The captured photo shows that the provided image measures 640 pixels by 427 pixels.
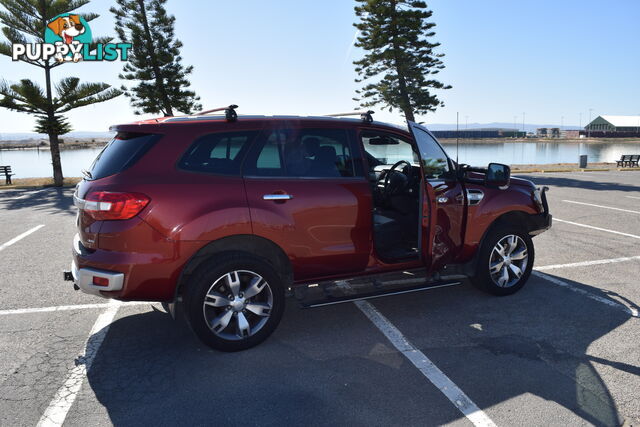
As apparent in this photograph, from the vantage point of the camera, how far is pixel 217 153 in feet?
11.9

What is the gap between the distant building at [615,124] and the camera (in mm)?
141125

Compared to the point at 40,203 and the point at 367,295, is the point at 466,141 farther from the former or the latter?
the point at 367,295

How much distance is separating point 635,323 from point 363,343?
2.53 metres

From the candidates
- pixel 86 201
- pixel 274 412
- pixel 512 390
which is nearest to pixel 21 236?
pixel 86 201

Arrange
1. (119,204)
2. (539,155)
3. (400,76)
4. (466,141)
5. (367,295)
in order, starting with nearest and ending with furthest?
(119,204) → (367,295) → (400,76) → (539,155) → (466,141)

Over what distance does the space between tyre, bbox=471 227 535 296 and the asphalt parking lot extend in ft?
0.53

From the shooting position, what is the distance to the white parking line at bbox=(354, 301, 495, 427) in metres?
2.85

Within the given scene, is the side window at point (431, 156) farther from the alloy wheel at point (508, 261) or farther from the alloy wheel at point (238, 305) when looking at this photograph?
the alloy wheel at point (238, 305)

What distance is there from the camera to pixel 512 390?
10.2 ft

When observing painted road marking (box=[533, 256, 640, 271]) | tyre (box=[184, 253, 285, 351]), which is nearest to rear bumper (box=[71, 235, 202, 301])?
tyre (box=[184, 253, 285, 351])

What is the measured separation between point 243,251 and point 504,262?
282 cm

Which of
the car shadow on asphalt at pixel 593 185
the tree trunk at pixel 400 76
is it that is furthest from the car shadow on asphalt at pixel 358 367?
the tree trunk at pixel 400 76

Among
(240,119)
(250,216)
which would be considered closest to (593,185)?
(240,119)

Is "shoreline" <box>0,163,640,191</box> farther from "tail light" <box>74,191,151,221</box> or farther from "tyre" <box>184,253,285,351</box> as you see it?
"tyre" <box>184,253,285,351</box>
